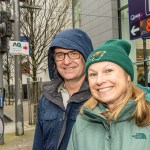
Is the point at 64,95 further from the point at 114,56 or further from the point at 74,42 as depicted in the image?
the point at 114,56

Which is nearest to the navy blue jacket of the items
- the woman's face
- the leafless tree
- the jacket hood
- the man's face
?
the man's face

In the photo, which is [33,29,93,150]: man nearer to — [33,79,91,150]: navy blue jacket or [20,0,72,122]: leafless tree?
[33,79,91,150]: navy blue jacket

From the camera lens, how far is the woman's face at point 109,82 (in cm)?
179

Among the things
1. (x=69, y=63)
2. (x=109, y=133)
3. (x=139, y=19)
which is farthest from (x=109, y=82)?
(x=139, y=19)

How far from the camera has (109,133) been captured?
170cm

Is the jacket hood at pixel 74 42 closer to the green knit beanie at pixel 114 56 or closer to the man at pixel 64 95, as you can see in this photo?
the man at pixel 64 95

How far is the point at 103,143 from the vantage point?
170cm

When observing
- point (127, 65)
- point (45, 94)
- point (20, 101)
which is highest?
point (127, 65)

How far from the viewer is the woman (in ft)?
5.41

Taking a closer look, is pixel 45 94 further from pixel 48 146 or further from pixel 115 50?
pixel 115 50

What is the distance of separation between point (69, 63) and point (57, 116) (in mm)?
405

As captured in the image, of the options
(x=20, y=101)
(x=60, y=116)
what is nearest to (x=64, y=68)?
(x=60, y=116)

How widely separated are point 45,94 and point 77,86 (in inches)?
10.1

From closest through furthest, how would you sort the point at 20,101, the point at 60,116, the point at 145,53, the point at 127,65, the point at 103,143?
the point at 103,143 → the point at 127,65 → the point at 60,116 → the point at 20,101 → the point at 145,53
